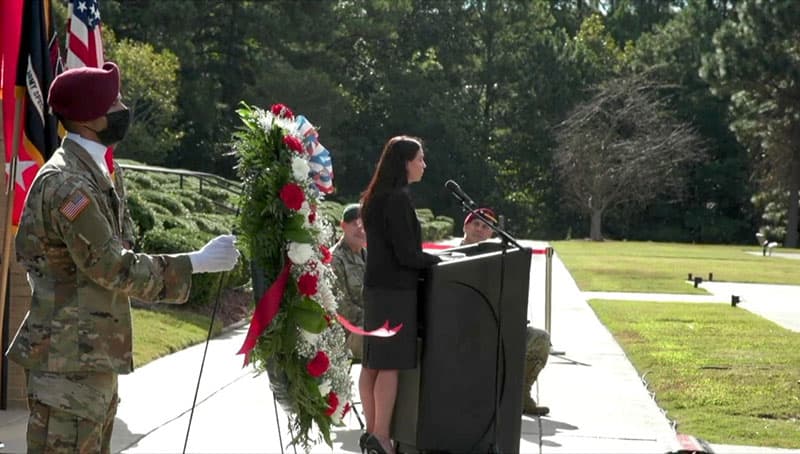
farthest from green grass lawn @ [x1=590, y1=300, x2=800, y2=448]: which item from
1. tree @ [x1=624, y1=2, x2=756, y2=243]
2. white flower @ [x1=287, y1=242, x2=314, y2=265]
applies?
tree @ [x1=624, y1=2, x2=756, y2=243]

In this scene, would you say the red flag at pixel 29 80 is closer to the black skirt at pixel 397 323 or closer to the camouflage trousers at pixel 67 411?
the black skirt at pixel 397 323

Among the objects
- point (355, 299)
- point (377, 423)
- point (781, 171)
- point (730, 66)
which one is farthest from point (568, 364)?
point (781, 171)

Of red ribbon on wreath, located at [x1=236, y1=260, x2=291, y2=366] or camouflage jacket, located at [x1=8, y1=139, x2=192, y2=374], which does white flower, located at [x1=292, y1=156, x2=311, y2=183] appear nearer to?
red ribbon on wreath, located at [x1=236, y1=260, x2=291, y2=366]

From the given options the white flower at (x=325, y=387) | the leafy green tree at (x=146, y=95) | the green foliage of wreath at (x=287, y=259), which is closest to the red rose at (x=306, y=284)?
the green foliage of wreath at (x=287, y=259)

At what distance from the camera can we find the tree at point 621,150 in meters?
57.5

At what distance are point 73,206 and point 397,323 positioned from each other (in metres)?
2.80

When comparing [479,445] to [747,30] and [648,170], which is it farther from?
[648,170]

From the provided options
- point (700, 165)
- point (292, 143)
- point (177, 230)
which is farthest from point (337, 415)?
point (700, 165)

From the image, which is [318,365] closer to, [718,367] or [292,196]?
[292,196]

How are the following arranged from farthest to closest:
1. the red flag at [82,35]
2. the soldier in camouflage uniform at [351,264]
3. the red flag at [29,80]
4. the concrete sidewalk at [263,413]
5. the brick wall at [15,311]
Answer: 1. the soldier in camouflage uniform at [351,264]
2. the brick wall at [15,311]
3. the red flag at [82,35]
4. the concrete sidewalk at [263,413]
5. the red flag at [29,80]

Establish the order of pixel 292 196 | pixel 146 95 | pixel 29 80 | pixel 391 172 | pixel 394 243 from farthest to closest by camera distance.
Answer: pixel 146 95 < pixel 29 80 < pixel 391 172 < pixel 394 243 < pixel 292 196

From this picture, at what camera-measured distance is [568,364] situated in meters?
12.4

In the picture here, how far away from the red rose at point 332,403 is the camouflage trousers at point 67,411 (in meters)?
1.84

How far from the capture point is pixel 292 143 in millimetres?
5672
